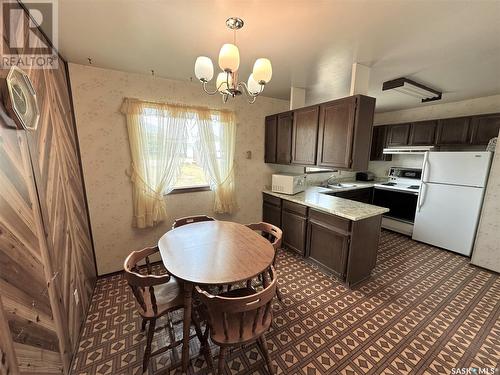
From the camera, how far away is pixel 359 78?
2146 mm

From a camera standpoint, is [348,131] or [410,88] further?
[410,88]

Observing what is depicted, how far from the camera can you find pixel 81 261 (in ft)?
6.48

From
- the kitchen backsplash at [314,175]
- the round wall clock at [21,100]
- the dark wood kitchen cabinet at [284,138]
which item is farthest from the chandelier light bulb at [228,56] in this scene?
the kitchen backsplash at [314,175]

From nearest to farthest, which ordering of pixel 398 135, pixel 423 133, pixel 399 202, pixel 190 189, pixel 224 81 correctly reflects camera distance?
pixel 224 81 < pixel 190 189 < pixel 423 133 < pixel 399 202 < pixel 398 135

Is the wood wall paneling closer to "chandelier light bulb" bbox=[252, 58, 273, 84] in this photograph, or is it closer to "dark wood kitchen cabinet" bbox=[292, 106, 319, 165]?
"chandelier light bulb" bbox=[252, 58, 273, 84]

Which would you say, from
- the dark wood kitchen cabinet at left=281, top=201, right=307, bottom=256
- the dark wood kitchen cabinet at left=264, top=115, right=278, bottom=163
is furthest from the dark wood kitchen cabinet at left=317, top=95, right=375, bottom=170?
the dark wood kitchen cabinet at left=264, top=115, right=278, bottom=163

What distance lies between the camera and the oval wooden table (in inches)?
51.3

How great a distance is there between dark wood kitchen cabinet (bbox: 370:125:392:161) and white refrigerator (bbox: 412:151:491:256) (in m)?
1.11

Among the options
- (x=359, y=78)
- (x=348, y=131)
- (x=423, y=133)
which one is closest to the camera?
(x=359, y=78)

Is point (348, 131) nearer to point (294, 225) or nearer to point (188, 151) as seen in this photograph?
point (294, 225)

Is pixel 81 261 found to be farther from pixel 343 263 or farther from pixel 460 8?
pixel 460 8

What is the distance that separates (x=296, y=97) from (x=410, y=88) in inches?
60.2

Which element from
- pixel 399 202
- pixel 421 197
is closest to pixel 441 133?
pixel 421 197

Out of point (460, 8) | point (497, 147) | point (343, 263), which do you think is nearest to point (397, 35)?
point (460, 8)
